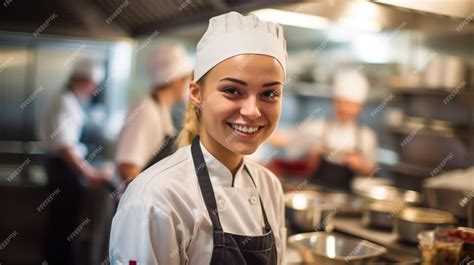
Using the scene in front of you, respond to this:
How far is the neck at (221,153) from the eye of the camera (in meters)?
1.23

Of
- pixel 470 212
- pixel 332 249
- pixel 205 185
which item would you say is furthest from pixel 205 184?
pixel 470 212

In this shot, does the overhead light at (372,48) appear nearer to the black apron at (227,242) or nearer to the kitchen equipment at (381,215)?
the kitchen equipment at (381,215)

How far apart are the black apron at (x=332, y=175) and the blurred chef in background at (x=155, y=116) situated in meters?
1.36

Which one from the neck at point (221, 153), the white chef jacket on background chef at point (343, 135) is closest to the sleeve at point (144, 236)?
the neck at point (221, 153)

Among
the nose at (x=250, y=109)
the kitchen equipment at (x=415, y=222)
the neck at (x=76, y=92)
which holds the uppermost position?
the neck at (x=76, y=92)

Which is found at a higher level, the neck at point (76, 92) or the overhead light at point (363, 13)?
the overhead light at point (363, 13)

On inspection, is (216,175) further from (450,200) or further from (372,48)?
(372,48)

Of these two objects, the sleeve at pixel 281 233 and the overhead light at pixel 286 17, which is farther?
the overhead light at pixel 286 17

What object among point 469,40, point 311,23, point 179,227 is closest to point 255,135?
point 179,227

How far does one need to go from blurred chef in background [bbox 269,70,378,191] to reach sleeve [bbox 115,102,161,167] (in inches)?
62.7

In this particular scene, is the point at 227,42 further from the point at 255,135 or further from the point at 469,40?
the point at 469,40

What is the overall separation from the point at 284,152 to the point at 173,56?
217 cm

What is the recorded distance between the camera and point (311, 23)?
2.51 m

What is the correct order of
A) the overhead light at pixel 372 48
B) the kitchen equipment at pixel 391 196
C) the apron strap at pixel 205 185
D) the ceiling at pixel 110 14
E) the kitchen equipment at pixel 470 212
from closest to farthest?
the apron strap at pixel 205 185 < the ceiling at pixel 110 14 < the kitchen equipment at pixel 470 212 < the kitchen equipment at pixel 391 196 < the overhead light at pixel 372 48
